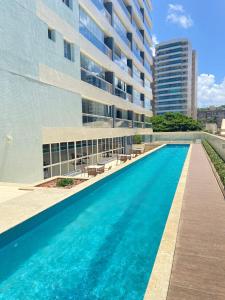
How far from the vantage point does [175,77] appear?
130750 mm

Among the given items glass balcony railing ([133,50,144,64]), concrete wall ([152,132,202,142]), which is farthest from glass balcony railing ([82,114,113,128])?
concrete wall ([152,132,202,142])

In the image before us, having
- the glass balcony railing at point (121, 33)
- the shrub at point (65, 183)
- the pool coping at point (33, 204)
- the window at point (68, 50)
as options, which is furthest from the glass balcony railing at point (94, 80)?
the pool coping at point (33, 204)

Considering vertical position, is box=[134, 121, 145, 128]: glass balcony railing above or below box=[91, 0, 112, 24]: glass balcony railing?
below

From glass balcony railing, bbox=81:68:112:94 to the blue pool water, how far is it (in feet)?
37.3

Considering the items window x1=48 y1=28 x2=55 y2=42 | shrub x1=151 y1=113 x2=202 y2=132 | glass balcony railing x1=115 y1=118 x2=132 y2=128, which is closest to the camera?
window x1=48 y1=28 x2=55 y2=42

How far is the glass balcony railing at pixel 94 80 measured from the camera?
19969 mm

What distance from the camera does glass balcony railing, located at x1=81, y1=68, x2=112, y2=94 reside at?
65.5 ft

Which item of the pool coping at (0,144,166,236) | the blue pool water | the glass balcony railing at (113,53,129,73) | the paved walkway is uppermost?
the glass balcony railing at (113,53,129,73)

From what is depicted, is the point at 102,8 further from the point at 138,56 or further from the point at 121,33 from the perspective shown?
the point at 138,56

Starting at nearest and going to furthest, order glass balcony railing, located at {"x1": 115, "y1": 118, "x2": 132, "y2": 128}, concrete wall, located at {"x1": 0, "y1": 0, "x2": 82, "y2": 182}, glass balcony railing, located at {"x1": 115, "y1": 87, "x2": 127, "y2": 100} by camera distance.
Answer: concrete wall, located at {"x1": 0, "y1": 0, "x2": 82, "y2": 182} → glass balcony railing, located at {"x1": 115, "y1": 87, "x2": 127, "y2": 100} → glass balcony railing, located at {"x1": 115, "y1": 118, "x2": 132, "y2": 128}

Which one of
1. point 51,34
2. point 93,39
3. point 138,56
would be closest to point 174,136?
point 138,56

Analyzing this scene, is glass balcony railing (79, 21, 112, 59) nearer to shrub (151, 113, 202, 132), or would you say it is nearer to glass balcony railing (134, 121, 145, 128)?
glass balcony railing (134, 121, 145, 128)

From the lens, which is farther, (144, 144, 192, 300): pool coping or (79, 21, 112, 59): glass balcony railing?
(79, 21, 112, 59): glass balcony railing

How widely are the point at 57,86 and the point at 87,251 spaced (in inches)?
447
